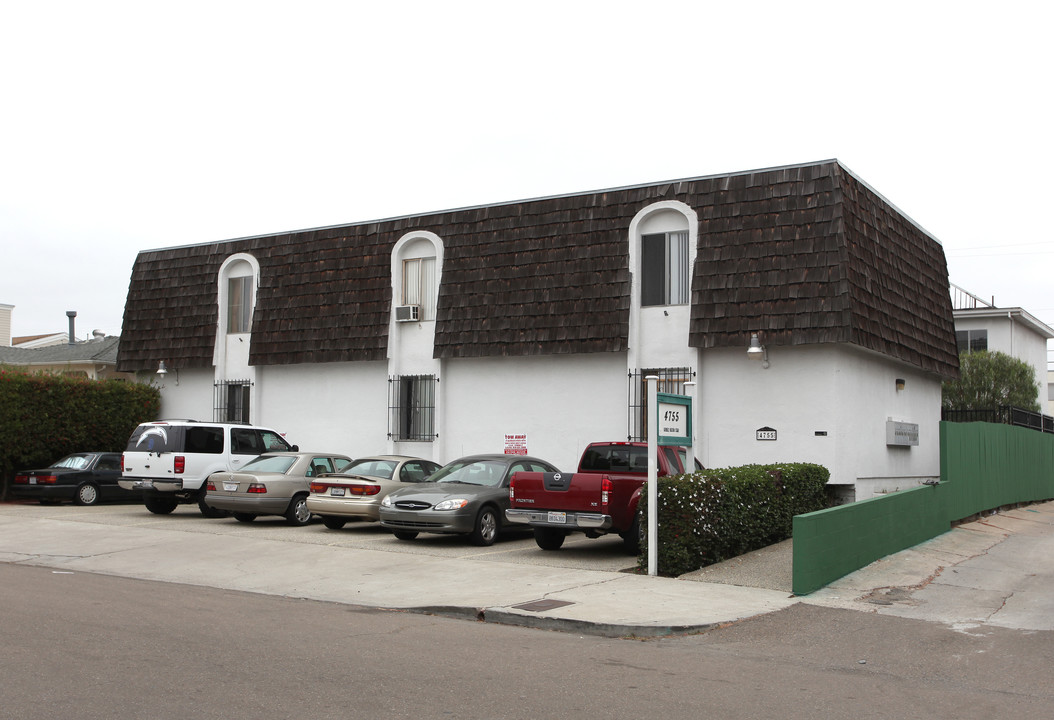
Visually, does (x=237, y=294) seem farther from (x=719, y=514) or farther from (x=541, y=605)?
Answer: (x=541, y=605)

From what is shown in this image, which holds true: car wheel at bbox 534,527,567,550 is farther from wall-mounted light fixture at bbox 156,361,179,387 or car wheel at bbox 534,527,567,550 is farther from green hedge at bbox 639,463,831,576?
wall-mounted light fixture at bbox 156,361,179,387

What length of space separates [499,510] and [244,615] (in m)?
6.72

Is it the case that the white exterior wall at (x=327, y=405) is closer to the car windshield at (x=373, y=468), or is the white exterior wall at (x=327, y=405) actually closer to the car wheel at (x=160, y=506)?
the car wheel at (x=160, y=506)

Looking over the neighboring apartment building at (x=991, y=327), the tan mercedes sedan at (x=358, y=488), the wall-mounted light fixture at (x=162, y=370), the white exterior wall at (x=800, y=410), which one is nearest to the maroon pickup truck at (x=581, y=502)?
the tan mercedes sedan at (x=358, y=488)

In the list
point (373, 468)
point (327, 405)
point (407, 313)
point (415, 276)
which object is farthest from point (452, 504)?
point (327, 405)

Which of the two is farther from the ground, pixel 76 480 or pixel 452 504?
pixel 452 504

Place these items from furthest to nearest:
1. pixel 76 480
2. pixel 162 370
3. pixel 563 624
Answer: pixel 162 370 < pixel 76 480 < pixel 563 624

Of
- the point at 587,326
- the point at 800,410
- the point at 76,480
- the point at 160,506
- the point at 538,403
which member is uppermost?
the point at 587,326

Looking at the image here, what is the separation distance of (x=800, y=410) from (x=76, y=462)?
53.8 feet

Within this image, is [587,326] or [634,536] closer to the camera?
[634,536]

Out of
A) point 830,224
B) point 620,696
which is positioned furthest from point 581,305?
point 620,696

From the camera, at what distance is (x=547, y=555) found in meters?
15.5

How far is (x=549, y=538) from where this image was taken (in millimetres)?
15953

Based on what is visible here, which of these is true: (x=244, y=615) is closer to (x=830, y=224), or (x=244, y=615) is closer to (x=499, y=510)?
(x=499, y=510)
